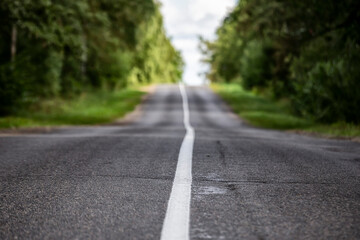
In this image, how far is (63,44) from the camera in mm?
17062

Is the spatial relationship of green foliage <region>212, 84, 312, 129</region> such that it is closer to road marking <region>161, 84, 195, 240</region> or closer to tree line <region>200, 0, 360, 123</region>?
tree line <region>200, 0, 360, 123</region>

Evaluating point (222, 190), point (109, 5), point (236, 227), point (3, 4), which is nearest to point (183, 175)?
point (222, 190)

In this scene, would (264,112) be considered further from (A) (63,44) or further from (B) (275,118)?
(A) (63,44)

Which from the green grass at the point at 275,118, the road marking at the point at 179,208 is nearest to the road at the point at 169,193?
the road marking at the point at 179,208

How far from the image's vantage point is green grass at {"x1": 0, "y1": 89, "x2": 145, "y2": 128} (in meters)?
16.7

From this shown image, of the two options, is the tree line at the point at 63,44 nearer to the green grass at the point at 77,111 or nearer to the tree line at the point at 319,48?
the green grass at the point at 77,111

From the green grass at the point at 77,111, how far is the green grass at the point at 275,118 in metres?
8.52

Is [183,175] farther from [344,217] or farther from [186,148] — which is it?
[186,148]

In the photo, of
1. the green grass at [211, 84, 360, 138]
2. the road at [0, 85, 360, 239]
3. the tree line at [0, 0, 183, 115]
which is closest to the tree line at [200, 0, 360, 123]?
the green grass at [211, 84, 360, 138]

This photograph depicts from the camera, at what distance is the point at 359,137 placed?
11.2m

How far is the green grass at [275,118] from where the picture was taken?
13.8 m

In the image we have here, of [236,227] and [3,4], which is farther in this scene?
[3,4]

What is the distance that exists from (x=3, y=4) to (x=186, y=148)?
10471mm

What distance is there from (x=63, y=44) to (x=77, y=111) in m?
9.09
